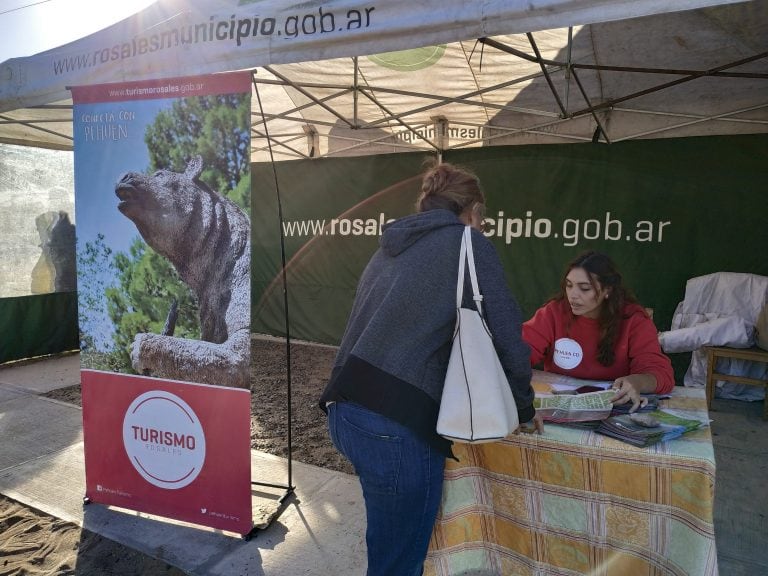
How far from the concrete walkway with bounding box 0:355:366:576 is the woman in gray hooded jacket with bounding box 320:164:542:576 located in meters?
1.08

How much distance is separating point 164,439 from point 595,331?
2181mm

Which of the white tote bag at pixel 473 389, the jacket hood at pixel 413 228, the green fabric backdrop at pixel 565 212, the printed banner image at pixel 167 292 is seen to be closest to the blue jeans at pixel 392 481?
the white tote bag at pixel 473 389

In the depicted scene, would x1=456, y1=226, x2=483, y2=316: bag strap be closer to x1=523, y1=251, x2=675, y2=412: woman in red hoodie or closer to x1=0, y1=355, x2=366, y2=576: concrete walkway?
x1=523, y1=251, x2=675, y2=412: woman in red hoodie

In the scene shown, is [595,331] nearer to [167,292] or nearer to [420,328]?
[420,328]

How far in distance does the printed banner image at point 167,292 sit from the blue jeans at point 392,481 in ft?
3.39

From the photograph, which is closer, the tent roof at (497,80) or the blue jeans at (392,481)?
the blue jeans at (392,481)

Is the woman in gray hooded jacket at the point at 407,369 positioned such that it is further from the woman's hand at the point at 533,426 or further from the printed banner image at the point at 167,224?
the printed banner image at the point at 167,224

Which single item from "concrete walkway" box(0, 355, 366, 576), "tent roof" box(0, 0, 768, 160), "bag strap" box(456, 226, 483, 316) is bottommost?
"concrete walkway" box(0, 355, 366, 576)

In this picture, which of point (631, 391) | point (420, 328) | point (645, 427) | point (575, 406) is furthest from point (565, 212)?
point (420, 328)

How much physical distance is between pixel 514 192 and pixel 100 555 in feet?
16.2

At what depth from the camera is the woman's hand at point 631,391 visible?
2.01 meters

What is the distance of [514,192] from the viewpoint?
5.89 meters

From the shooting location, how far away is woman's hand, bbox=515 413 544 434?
70.6 inches

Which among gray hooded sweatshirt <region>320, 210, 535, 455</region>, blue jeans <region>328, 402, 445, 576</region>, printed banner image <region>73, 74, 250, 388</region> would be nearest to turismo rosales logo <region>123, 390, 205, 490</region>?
printed banner image <region>73, 74, 250, 388</region>
